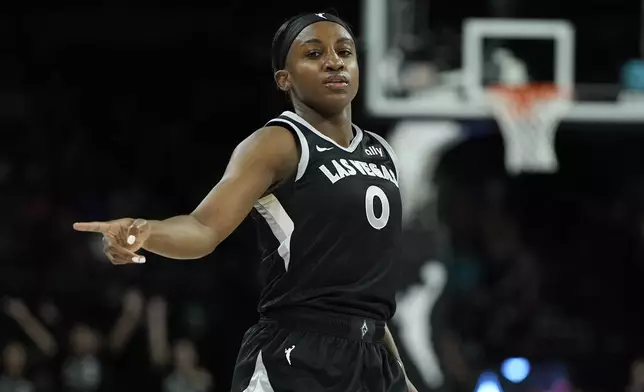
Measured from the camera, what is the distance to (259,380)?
332cm

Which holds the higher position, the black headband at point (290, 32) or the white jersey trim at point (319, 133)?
the black headband at point (290, 32)

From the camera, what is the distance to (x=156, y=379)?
10.2 metres

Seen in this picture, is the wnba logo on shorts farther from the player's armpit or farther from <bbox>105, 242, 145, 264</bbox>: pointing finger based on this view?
<bbox>105, 242, 145, 264</bbox>: pointing finger

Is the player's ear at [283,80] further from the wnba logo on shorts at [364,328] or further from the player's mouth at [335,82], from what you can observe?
the wnba logo on shorts at [364,328]

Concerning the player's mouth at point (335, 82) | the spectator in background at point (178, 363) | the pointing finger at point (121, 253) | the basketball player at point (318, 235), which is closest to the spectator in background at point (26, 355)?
the spectator in background at point (178, 363)

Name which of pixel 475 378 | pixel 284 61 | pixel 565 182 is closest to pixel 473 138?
pixel 565 182

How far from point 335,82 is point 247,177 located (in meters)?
0.47

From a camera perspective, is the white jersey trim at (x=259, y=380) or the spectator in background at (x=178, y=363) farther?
the spectator in background at (x=178, y=363)

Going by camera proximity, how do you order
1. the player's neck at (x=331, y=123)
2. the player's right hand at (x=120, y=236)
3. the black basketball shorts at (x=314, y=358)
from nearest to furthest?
the player's right hand at (x=120, y=236), the black basketball shorts at (x=314, y=358), the player's neck at (x=331, y=123)

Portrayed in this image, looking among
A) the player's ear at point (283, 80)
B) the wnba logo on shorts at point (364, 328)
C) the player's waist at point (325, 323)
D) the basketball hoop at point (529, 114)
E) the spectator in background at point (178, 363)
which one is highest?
the player's ear at point (283, 80)

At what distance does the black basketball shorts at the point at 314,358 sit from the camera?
3264 mm

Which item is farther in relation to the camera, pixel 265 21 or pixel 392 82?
pixel 265 21

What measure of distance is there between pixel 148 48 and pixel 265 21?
4.93ft

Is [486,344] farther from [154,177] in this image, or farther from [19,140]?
[19,140]
